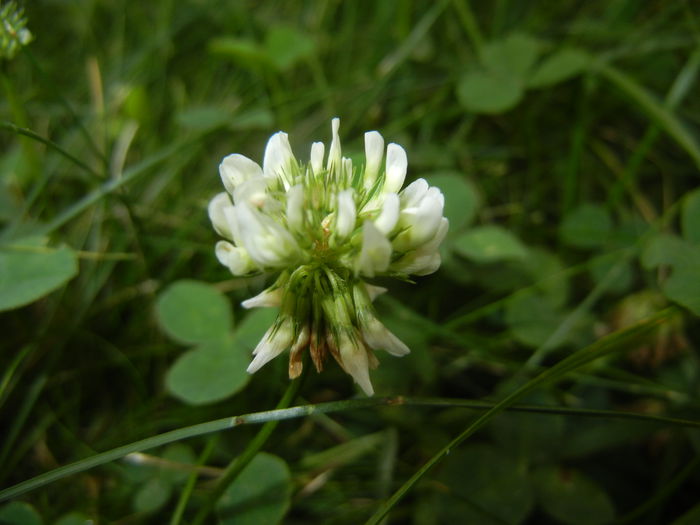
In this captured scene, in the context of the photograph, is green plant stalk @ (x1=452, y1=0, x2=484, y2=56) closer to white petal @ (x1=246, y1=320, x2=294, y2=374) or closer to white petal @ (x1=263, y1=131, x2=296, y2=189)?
white petal @ (x1=263, y1=131, x2=296, y2=189)

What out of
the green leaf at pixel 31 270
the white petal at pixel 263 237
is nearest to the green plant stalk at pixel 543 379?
the white petal at pixel 263 237

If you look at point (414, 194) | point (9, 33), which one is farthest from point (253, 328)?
point (9, 33)

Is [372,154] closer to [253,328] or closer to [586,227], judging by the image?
[253,328]

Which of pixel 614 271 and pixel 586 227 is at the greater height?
pixel 586 227

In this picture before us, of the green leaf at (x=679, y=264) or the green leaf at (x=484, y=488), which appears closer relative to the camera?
the green leaf at (x=679, y=264)

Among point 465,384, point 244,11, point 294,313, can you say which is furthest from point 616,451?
point 244,11

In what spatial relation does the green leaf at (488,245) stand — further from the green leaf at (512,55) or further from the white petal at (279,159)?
the white petal at (279,159)
